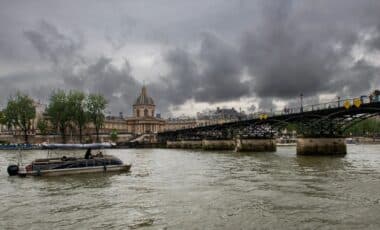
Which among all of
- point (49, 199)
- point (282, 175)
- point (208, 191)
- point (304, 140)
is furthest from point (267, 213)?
point (304, 140)

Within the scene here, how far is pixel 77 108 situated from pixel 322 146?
276ft

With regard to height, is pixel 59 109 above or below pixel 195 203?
above

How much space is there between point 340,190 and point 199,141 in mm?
100774

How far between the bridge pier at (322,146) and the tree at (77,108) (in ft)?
262

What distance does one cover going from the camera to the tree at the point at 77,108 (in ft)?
397

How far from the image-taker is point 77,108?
4801 inches

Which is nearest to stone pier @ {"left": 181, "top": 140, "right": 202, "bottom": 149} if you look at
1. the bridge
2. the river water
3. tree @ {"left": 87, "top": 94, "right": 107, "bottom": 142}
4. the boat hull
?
the bridge

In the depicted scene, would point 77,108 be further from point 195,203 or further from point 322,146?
point 195,203

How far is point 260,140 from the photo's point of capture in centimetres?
8469

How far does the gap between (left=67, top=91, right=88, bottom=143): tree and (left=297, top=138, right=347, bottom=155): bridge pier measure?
79.9 m

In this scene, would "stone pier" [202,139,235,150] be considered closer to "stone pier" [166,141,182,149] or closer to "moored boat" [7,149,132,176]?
"stone pier" [166,141,182,149]

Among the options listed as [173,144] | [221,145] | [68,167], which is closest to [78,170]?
[68,167]

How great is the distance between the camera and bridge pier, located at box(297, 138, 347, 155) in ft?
196

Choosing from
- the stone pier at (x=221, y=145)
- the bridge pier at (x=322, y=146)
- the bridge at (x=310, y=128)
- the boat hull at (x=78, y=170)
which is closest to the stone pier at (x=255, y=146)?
the bridge at (x=310, y=128)
